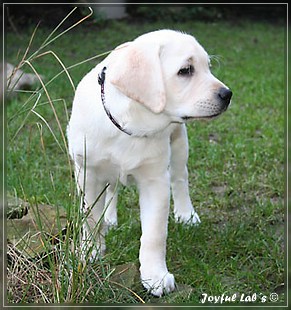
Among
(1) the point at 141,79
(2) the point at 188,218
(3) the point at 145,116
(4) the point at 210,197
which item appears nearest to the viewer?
(1) the point at 141,79

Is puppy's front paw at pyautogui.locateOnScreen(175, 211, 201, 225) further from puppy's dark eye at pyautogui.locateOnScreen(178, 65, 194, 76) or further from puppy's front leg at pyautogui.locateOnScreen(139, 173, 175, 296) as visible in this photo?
→ puppy's dark eye at pyautogui.locateOnScreen(178, 65, 194, 76)

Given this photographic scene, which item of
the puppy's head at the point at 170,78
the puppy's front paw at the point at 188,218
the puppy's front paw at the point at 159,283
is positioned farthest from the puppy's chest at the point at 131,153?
the puppy's front paw at the point at 188,218

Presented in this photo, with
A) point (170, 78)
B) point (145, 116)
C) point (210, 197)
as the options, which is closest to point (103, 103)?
point (145, 116)

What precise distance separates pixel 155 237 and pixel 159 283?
0.55ft

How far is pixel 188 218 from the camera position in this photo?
307 centimetres

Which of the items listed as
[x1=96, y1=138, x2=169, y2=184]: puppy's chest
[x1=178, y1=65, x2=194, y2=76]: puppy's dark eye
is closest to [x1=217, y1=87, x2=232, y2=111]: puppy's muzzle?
[x1=178, y1=65, x2=194, y2=76]: puppy's dark eye

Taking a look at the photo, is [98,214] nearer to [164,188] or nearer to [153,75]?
[164,188]

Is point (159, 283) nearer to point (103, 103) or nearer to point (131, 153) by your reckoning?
point (131, 153)

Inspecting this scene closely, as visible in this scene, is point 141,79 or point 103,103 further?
point 103,103

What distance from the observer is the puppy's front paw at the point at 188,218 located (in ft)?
9.86

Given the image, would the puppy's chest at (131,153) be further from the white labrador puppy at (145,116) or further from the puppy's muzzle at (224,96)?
the puppy's muzzle at (224,96)

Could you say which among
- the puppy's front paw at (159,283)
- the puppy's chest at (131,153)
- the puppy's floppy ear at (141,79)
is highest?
the puppy's floppy ear at (141,79)

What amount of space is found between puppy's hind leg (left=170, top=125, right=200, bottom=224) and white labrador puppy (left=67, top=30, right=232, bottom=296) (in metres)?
0.55

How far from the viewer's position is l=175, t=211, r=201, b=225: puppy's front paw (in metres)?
3.00
